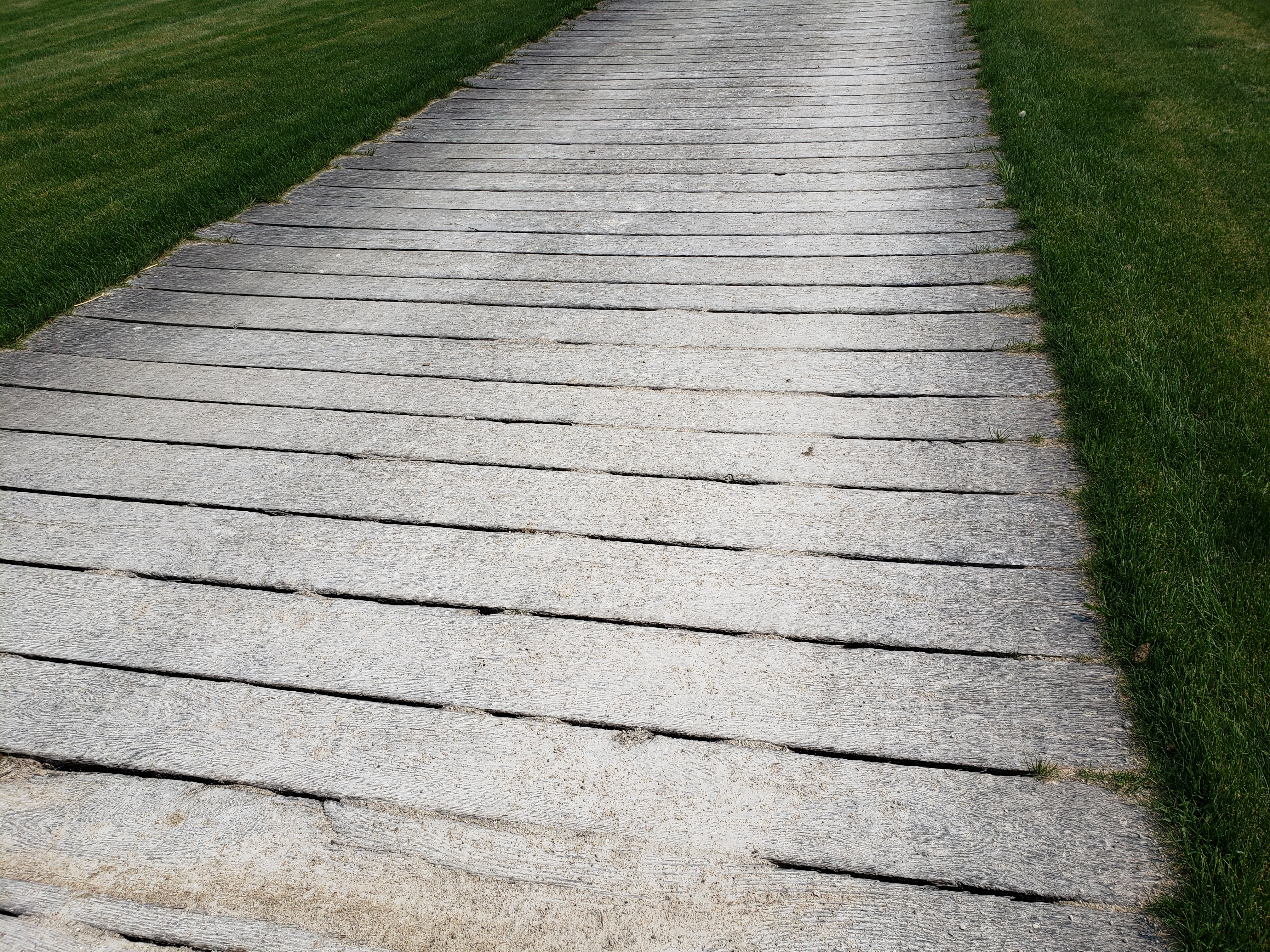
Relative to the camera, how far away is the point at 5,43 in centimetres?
864

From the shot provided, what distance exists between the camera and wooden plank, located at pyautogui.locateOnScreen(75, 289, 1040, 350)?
9.25 ft

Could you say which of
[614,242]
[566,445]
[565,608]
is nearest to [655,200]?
[614,242]

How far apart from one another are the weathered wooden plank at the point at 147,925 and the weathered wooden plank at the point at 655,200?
3166 mm

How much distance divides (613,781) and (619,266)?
227 centimetres

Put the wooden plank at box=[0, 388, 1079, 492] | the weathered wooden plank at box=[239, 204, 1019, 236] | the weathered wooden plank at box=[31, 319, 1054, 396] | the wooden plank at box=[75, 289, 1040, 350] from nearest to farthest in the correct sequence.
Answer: the wooden plank at box=[0, 388, 1079, 492] → the weathered wooden plank at box=[31, 319, 1054, 396] → the wooden plank at box=[75, 289, 1040, 350] → the weathered wooden plank at box=[239, 204, 1019, 236]

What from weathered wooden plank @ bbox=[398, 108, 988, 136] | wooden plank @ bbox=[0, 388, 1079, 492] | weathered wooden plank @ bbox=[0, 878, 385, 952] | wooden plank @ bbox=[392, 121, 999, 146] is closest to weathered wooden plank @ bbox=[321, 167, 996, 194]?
wooden plank @ bbox=[392, 121, 999, 146]

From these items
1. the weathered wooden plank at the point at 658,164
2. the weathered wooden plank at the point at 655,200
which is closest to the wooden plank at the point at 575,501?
the weathered wooden plank at the point at 655,200

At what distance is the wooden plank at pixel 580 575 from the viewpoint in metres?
1.83

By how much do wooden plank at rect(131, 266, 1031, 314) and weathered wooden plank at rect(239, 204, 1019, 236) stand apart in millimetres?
511

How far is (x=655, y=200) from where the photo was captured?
4.04 m

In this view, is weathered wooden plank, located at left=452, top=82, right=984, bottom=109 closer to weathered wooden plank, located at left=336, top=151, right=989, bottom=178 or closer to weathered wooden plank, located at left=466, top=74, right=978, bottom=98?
weathered wooden plank, located at left=466, top=74, right=978, bottom=98

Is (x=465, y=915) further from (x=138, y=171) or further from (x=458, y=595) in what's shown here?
(x=138, y=171)

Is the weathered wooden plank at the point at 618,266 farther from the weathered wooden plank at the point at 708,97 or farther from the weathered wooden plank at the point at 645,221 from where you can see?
the weathered wooden plank at the point at 708,97

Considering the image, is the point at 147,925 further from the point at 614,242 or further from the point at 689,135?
the point at 689,135
